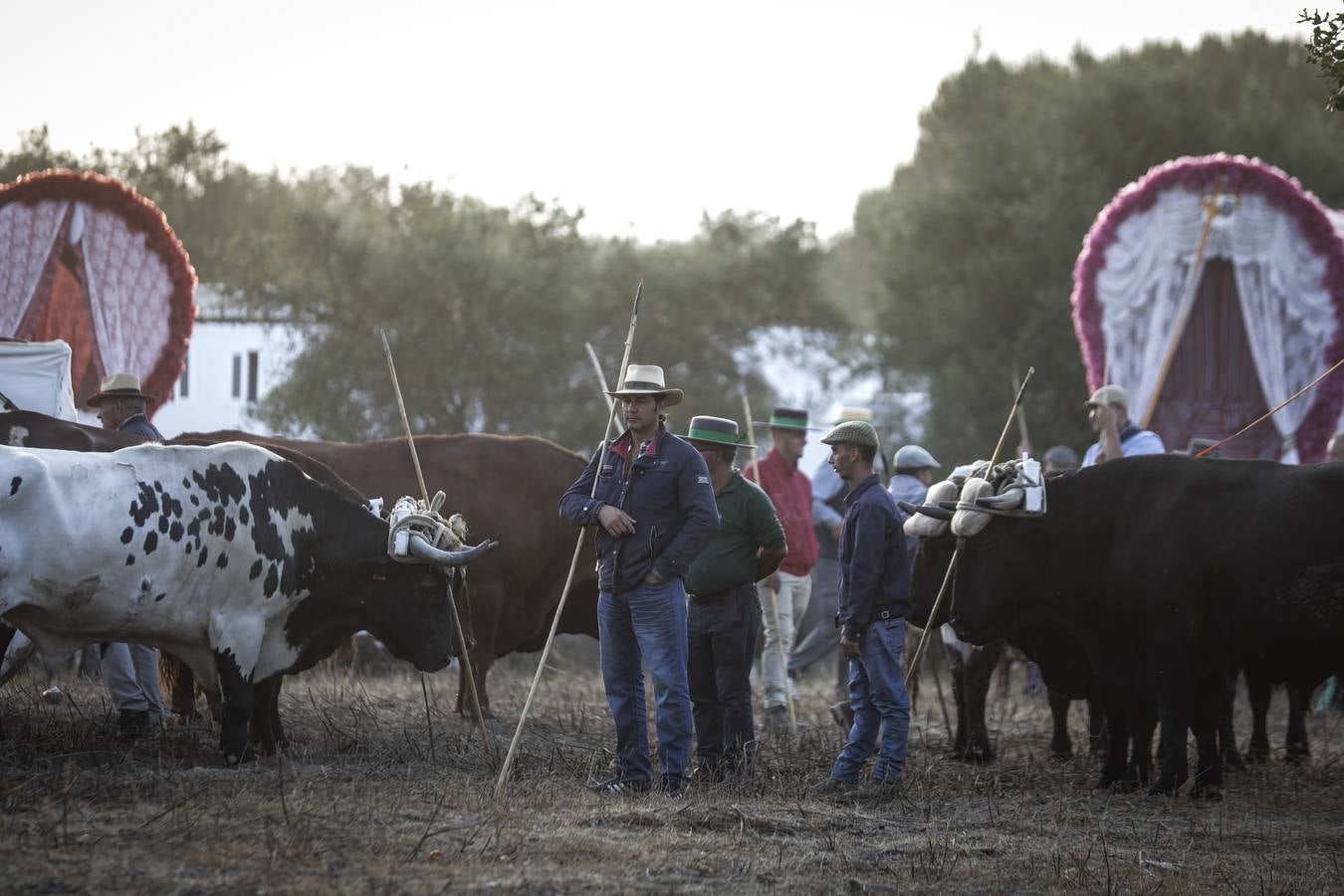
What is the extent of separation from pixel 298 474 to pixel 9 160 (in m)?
17.5

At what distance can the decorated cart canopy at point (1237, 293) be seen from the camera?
48.7 feet

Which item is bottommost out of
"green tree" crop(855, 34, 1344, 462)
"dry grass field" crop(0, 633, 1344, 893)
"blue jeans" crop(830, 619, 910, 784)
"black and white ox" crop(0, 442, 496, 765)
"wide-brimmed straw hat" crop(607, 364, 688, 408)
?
"dry grass field" crop(0, 633, 1344, 893)

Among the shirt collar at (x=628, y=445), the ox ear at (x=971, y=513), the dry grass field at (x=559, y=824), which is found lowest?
the dry grass field at (x=559, y=824)

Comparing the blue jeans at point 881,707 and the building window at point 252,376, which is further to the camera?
the building window at point 252,376

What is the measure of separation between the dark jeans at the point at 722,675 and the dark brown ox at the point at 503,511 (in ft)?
7.83

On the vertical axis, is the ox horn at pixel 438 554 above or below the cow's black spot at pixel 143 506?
below

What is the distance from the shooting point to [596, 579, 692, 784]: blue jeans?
25.1 ft

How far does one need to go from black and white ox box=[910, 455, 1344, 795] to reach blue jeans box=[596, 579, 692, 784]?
2055 millimetres

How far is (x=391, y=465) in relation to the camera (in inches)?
428

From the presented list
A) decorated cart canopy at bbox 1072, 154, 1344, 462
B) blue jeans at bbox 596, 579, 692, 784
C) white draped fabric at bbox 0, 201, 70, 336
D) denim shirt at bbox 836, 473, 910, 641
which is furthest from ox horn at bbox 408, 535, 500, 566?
decorated cart canopy at bbox 1072, 154, 1344, 462

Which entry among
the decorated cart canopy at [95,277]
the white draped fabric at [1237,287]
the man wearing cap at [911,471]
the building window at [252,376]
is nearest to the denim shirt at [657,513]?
the man wearing cap at [911,471]

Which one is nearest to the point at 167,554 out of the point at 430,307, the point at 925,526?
the point at 925,526

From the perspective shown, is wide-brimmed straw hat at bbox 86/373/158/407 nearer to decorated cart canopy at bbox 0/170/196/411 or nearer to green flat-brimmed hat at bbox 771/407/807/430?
decorated cart canopy at bbox 0/170/196/411

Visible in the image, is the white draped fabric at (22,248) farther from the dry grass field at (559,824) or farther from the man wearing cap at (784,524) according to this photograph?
the man wearing cap at (784,524)
